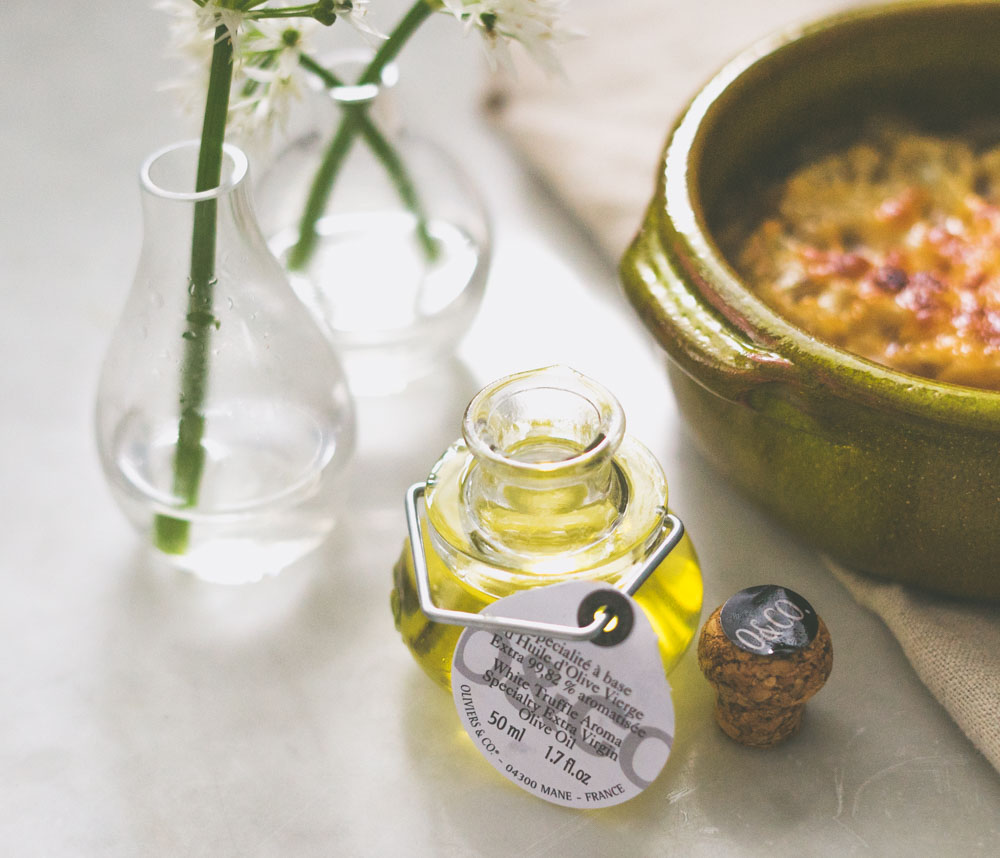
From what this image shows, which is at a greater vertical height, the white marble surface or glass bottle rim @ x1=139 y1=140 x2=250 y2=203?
glass bottle rim @ x1=139 y1=140 x2=250 y2=203

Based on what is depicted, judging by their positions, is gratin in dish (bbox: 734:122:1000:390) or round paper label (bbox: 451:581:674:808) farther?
gratin in dish (bbox: 734:122:1000:390)

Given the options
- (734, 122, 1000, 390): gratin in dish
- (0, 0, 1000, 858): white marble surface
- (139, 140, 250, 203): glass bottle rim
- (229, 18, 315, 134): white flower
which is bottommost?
(0, 0, 1000, 858): white marble surface

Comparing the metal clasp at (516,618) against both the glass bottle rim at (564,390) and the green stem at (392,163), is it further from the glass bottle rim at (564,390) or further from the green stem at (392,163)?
the green stem at (392,163)

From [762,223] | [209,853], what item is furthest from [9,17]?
[209,853]

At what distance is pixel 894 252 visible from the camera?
29.0 inches

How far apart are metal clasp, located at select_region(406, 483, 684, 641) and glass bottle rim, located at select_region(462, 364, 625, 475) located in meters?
0.06

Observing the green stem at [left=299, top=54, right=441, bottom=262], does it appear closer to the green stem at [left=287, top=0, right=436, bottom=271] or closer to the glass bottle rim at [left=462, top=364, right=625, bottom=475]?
the green stem at [left=287, top=0, right=436, bottom=271]

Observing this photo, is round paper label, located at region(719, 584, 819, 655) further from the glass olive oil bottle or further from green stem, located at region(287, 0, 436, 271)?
green stem, located at region(287, 0, 436, 271)

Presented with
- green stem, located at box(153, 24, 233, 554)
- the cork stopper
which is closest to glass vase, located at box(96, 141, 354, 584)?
green stem, located at box(153, 24, 233, 554)

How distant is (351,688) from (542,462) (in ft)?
0.68

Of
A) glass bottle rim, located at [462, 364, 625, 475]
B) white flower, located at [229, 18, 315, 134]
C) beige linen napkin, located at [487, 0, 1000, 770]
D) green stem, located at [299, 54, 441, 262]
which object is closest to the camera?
glass bottle rim, located at [462, 364, 625, 475]

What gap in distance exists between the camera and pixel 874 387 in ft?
1.78

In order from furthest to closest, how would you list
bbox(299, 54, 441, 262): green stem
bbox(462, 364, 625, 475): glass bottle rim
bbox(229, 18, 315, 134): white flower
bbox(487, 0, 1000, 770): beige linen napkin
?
bbox(487, 0, 1000, 770): beige linen napkin
bbox(299, 54, 441, 262): green stem
bbox(229, 18, 315, 134): white flower
bbox(462, 364, 625, 475): glass bottle rim

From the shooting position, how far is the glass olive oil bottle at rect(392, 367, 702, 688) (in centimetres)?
52
